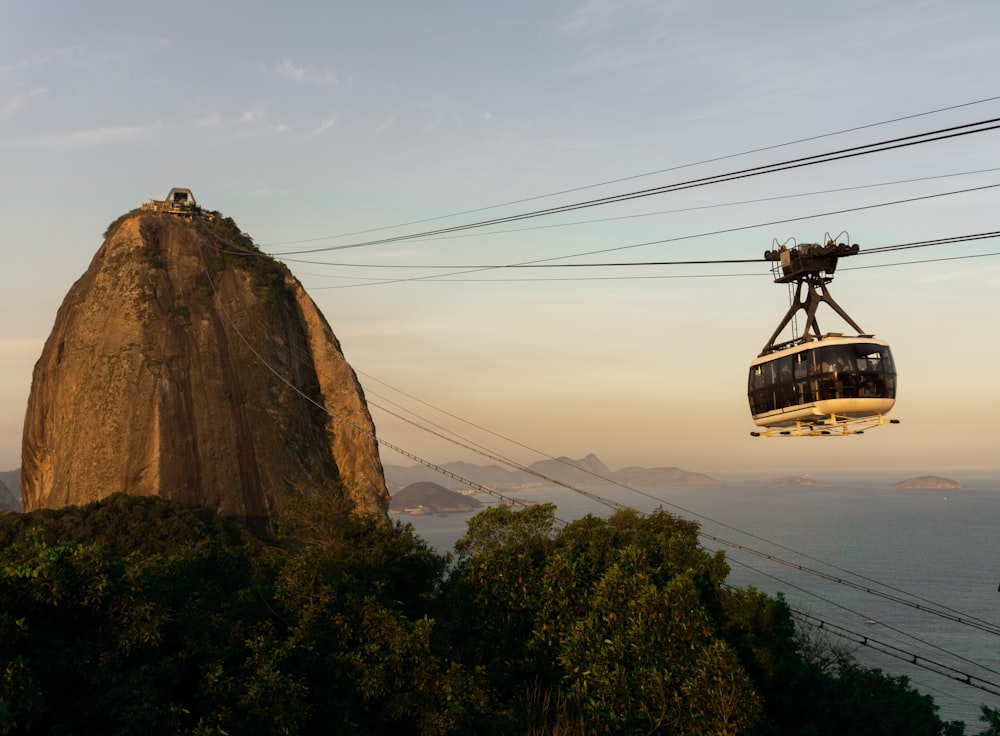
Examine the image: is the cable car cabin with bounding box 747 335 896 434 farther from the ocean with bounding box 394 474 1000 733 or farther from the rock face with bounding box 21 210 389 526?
the rock face with bounding box 21 210 389 526

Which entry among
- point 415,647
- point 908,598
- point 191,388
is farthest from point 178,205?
point 908,598

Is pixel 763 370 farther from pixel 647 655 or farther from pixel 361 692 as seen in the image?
pixel 361 692

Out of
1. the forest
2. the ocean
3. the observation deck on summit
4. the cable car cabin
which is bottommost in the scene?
the ocean

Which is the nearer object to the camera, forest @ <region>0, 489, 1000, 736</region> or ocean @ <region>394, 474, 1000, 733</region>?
forest @ <region>0, 489, 1000, 736</region>

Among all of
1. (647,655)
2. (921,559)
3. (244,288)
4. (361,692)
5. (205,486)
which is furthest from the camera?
(921,559)

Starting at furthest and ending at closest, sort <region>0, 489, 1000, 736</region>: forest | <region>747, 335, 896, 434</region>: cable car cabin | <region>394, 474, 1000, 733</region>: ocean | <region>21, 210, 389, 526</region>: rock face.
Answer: <region>394, 474, 1000, 733</region>: ocean → <region>21, 210, 389, 526</region>: rock face → <region>747, 335, 896, 434</region>: cable car cabin → <region>0, 489, 1000, 736</region>: forest

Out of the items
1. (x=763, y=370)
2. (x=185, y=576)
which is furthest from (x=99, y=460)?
(x=763, y=370)

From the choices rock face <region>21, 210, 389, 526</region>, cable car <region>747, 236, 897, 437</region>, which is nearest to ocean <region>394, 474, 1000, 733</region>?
cable car <region>747, 236, 897, 437</region>

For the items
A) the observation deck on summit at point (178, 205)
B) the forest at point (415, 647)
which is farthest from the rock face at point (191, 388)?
the forest at point (415, 647)
